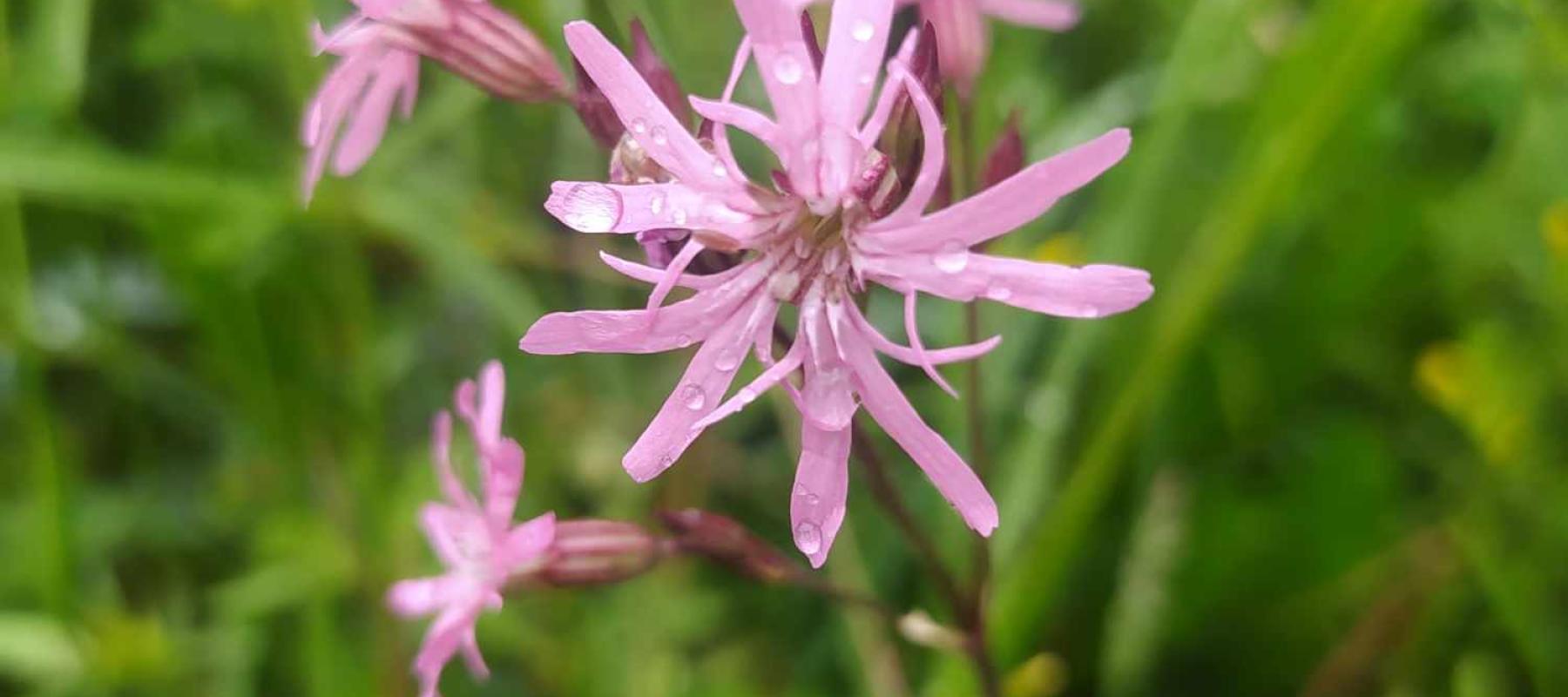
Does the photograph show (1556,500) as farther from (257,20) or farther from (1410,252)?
(257,20)

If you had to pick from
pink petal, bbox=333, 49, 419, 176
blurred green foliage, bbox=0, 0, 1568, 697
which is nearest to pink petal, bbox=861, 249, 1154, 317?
pink petal, bbox=333, 49, 419, 176

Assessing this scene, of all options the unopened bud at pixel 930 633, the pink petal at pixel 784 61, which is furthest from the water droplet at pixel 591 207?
the unopened bud at pixel 930 633

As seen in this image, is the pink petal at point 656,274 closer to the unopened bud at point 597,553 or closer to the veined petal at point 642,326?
the veined petal at point 642,326

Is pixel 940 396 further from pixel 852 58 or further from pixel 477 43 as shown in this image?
pixel 852 58

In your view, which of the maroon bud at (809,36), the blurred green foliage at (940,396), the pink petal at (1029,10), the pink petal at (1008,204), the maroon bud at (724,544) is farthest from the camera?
the blurred green foliage at (940,396)

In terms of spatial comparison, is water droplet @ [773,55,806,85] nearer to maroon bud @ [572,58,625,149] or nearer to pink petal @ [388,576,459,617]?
maroon bud @ [572,58,625,149]

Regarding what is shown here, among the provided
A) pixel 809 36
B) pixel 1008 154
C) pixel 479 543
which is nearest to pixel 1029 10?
pixel 1008 154
